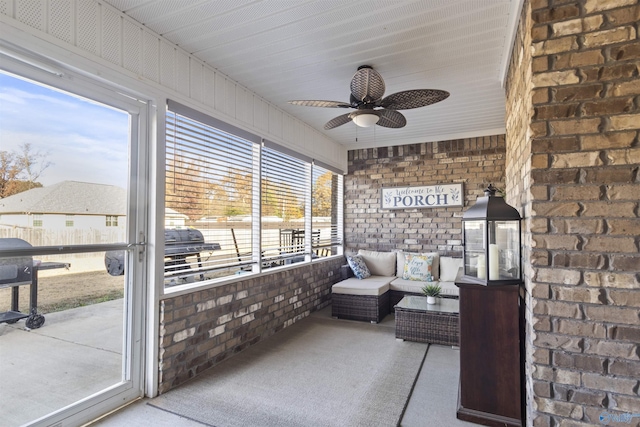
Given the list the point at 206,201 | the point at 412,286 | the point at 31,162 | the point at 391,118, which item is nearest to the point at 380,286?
the point at 412,286

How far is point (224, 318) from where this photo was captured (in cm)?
324

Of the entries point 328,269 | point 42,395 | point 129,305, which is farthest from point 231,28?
point 328,269

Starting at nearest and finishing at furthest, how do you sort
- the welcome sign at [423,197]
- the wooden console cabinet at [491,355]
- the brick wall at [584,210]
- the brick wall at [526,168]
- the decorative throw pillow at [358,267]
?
A: the brick wall at [584,210], the brick wall at [526,168], the wooden console cabinet at [491,355], the decorative throw pillow at [358,267], the welcome sign at [423,197]

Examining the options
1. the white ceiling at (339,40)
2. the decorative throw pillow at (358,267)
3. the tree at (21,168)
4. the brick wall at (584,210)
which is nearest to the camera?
the brick wall at (584,210)

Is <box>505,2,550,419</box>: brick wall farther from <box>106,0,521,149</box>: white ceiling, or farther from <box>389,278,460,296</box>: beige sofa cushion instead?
<box>389,278,460,296</box>: beige sofa cushion

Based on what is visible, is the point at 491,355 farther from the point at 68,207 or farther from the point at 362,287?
the point at 68,207

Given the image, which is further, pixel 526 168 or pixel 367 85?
pixel 367 85

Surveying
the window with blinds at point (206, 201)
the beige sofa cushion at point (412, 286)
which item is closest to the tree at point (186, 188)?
the window with blinds at point (206, 201)

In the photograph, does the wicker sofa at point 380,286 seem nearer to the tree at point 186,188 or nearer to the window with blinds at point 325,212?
the window with blinds at point 325,212

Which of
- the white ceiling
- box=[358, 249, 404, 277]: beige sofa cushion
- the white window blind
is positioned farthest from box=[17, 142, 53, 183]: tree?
box=[358, 249, 404, 277]: beige sofa cushion

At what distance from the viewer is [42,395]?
6.80 feet

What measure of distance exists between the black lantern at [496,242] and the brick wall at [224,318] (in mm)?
2170

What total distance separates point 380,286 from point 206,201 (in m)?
2.57

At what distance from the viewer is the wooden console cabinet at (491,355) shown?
85.8 inches
